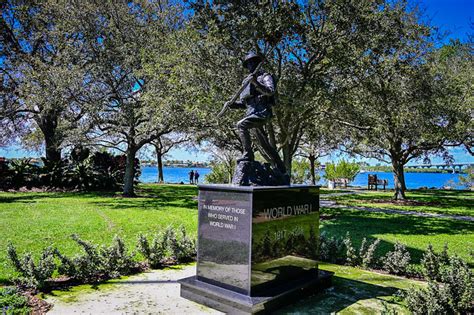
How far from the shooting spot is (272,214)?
17.2 ft

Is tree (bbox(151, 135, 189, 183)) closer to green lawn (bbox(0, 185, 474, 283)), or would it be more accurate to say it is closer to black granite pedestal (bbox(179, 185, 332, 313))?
green lawn (bbox(0, 185, 474, 283))

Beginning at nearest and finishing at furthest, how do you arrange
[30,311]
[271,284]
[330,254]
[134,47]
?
[30,311]
[271,284]
[330,254]
[134,47]

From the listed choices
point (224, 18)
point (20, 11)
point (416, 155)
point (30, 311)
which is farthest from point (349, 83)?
point (20, 11)

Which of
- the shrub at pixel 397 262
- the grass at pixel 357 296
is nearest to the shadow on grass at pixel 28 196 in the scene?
the grass at pixel 357 296

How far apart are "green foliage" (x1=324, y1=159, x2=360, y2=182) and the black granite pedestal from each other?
3442 centimetres

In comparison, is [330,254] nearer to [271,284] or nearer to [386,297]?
[386,297]

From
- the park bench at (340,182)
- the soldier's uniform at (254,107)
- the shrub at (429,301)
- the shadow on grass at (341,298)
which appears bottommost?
the shadow on grass at (341,298)

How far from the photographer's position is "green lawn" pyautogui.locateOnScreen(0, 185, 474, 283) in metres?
9.03

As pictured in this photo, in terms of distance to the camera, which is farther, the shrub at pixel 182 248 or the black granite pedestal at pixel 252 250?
the shrub at pixel 182 248

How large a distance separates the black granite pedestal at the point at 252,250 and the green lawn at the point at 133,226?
3.53 m

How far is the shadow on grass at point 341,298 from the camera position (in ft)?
16.4

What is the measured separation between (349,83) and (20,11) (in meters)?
22.7

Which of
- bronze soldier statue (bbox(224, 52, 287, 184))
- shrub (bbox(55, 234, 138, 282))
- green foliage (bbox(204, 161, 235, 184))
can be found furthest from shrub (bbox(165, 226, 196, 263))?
green foliage (bbox(204, 161, 235, 184))

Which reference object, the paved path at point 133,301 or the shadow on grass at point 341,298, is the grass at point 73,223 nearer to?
the paved path at point 133,301
